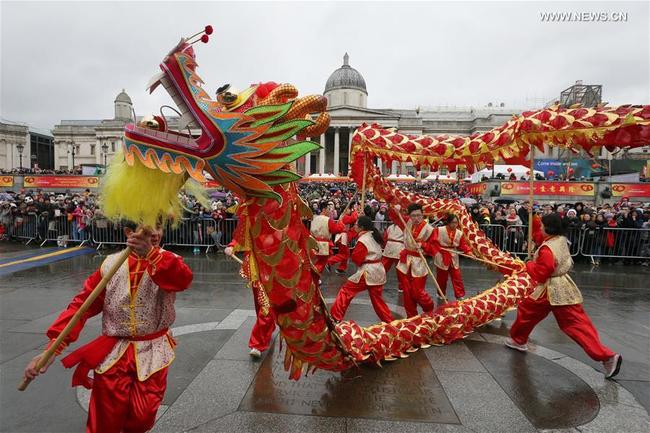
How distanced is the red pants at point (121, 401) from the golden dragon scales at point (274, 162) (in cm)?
96

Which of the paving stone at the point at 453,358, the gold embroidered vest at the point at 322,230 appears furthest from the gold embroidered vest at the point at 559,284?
the gold embroidered vest at the point at 322,230

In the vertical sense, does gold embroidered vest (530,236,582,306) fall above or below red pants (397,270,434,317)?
above

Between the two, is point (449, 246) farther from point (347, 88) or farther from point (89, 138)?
point (89, 138)

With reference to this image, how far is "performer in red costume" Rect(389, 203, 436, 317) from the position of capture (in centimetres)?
543

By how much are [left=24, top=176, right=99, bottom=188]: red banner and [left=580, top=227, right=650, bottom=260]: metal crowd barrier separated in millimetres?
27368

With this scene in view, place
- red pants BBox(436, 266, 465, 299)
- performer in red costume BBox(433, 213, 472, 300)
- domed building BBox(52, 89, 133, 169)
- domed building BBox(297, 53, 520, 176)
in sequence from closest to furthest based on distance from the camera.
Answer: performer in red costume BBox(433, 213, 472, 300) → red pants BBox(436, 266, 465, 299) → domed building BBox(297, 53, 520, 176) → domed building BBox(52, 89, 133, 169)

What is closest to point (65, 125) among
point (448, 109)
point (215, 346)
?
point (448, 109)

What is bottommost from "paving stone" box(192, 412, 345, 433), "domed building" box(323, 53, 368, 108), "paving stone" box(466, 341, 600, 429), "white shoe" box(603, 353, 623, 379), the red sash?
"paving stone" box(466, 341, 600, 429)

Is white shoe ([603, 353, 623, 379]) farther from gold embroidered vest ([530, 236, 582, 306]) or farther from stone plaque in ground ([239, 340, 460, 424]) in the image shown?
stone plaque in ground ([239, 340, 460, 424])

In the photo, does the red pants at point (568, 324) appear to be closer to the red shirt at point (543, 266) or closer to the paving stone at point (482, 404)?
the red shirt at point (543, 266)

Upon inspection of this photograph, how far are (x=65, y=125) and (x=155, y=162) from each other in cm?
8849

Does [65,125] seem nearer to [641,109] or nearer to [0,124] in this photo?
[0,124]

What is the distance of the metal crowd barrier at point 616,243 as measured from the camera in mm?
11070

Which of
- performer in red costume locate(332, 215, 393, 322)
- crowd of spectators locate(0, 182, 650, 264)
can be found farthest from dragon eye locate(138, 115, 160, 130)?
crowd of spectators locate(0, 182, 650, 264)
